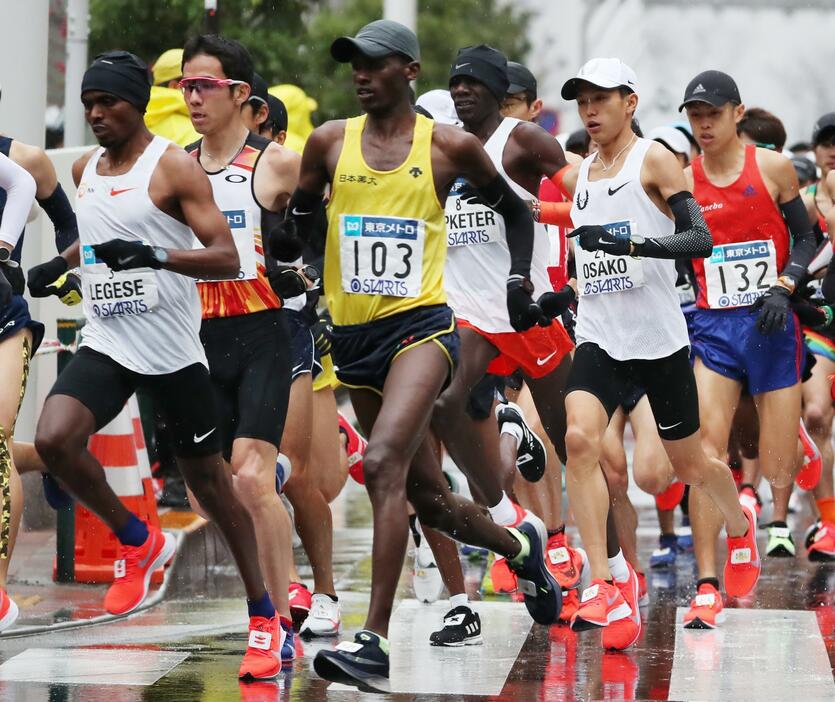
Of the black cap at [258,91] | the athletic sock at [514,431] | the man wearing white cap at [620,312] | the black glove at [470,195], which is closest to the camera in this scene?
the black glove at [470,195]

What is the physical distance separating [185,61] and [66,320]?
2176 millimetres

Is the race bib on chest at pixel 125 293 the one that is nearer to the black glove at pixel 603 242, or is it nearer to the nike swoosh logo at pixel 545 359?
the black glove at pixel 603 242

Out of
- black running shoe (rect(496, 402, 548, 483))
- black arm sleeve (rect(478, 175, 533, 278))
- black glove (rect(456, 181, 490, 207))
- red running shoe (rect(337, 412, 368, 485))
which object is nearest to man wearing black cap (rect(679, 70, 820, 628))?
black running shoe (rect(496, 402, 548, 483))

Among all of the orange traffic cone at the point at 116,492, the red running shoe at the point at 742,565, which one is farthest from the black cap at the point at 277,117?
the red running shoe at the point at 742,565

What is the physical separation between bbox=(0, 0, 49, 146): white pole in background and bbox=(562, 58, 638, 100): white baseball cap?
3.64 m

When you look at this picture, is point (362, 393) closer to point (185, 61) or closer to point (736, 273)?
point (185, 61)

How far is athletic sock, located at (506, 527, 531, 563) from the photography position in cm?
838

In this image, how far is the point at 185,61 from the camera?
27.2 feet

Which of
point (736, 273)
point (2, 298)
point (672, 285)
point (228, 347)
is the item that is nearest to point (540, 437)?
point (736, 273)

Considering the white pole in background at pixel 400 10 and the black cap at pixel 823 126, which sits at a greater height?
the white pole in background at pixel 400 10

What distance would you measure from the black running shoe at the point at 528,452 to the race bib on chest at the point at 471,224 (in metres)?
1.20

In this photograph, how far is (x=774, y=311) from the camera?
9.45 m

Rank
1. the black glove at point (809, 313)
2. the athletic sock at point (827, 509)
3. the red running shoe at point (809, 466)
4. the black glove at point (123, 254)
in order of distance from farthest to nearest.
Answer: the athletic sock at point (827, 509)
the red running shoe at point (809, 466)
the black glove at point (809, 313)
the black glove at point (123, 254)

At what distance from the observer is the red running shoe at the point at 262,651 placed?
7352 mm
